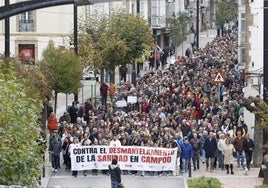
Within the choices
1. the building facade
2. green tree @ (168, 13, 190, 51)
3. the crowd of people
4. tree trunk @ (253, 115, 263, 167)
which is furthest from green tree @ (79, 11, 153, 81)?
green tree @ (168, 13, 190, 51)

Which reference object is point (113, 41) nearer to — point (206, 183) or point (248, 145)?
point (248, 145)

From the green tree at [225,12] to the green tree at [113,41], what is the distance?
44.4 meters

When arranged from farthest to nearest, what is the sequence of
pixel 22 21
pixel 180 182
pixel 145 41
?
pixel 22 21 → pixel 145 41 → pixel 180 182

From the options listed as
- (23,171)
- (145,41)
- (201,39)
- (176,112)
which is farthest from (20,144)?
(201,39)

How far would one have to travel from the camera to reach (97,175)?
99.4 ft

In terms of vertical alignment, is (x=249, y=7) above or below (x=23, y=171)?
above

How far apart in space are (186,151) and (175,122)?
16.9 feet

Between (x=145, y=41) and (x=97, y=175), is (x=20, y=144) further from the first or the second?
(x=145, y=41)

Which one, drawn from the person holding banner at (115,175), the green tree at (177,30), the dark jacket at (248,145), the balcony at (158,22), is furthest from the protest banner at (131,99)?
the balcony at (158,22)

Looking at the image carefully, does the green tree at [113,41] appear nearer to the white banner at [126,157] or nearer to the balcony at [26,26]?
the balcony at [26,26]

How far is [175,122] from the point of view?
116ft

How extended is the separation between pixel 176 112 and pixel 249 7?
4.95 m

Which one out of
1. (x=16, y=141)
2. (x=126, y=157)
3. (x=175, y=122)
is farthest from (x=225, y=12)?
(x=16, y=141)

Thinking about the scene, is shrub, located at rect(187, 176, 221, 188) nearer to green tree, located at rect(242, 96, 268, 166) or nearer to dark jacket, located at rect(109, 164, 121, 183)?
dark jacket, located at rect(109, 164, 121, 183)
